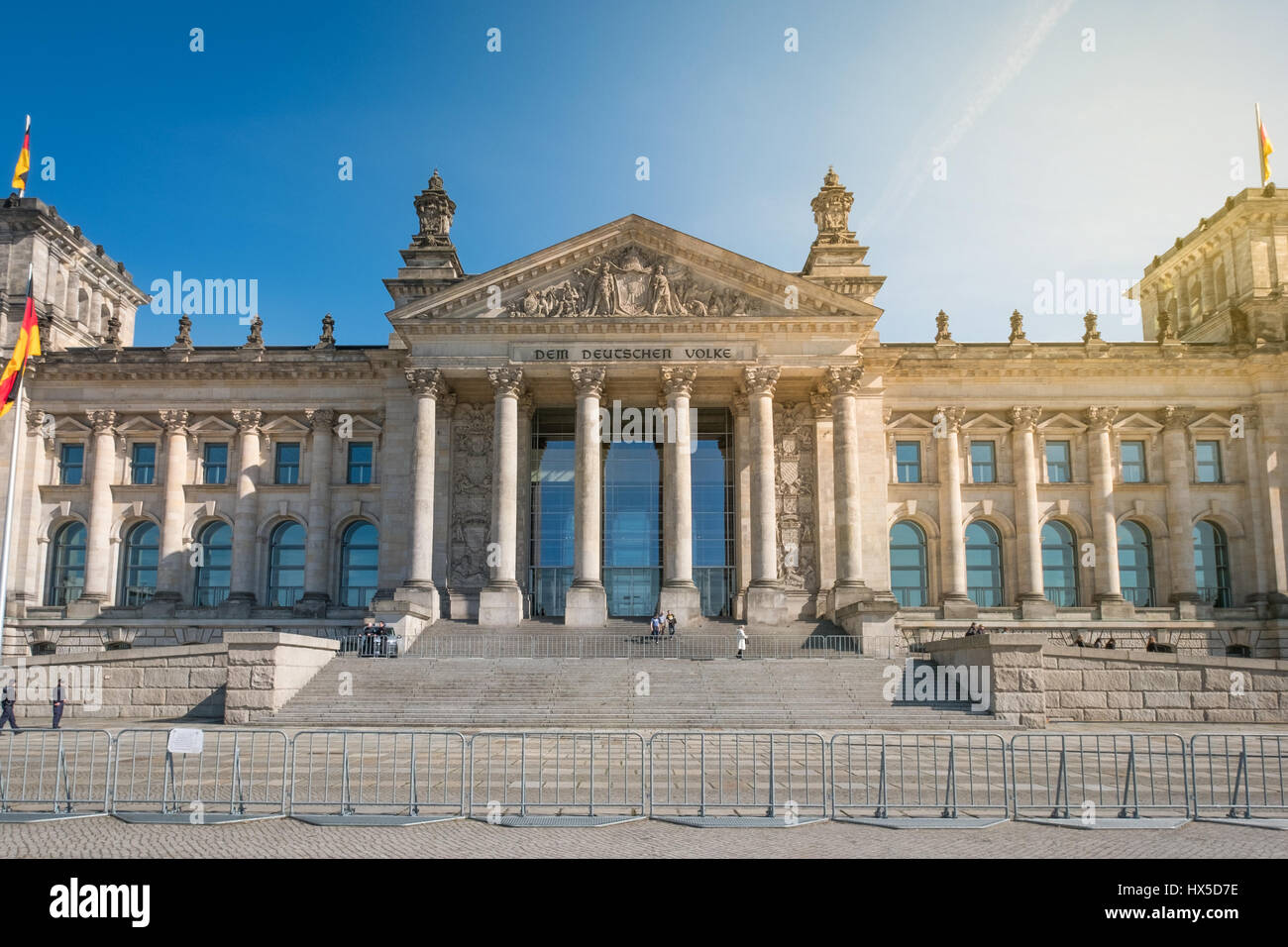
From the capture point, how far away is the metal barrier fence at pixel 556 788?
1405 centimetres

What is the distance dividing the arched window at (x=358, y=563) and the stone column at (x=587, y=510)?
1145 centimetres

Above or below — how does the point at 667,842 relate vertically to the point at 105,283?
below

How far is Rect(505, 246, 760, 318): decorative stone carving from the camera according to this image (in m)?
43.8

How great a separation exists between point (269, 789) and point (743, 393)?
31.7 m

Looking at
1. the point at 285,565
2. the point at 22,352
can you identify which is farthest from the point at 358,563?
the point at 22,352

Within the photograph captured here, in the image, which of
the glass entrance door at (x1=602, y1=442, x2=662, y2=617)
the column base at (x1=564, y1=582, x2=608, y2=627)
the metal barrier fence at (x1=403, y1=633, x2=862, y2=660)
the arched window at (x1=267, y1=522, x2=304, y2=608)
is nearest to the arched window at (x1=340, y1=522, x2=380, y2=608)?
the arched window at (x1=267, y1=522, x2=304, y2=608)

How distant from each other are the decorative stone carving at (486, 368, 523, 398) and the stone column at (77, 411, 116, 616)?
1986 centimetres

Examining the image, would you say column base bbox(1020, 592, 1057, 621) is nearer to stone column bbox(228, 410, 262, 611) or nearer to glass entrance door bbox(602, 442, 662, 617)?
glass entrance door bbox(602, 442, 662, 617)

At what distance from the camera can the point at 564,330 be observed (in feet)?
143

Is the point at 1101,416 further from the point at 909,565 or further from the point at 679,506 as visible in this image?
the point at 679,506

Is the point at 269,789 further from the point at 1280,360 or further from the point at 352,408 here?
the point at 1280,360

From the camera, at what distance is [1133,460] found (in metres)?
49.6

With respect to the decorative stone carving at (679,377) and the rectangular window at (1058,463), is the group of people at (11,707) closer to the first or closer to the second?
the decorative stone carving at (679,377)

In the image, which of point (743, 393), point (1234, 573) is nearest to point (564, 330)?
point (743, 393)
